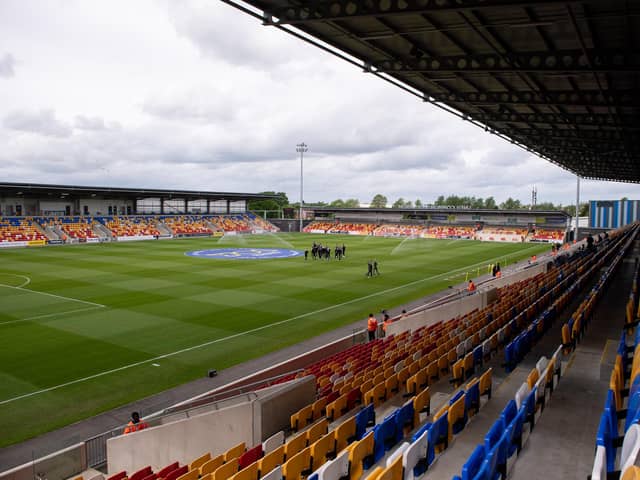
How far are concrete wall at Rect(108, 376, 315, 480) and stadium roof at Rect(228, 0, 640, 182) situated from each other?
7944mm

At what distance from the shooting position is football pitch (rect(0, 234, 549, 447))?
1439 centimetres

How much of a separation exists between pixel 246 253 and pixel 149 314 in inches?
1106

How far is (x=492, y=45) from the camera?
1294 centimetres

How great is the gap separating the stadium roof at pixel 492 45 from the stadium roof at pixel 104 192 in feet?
188

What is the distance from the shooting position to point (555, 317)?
14.8 m

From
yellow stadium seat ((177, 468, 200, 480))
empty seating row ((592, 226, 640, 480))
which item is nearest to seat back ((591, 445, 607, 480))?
empty seating row ((592, 226, 640, 480))

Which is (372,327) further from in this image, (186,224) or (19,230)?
(186,224)

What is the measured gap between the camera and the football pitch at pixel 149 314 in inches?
567

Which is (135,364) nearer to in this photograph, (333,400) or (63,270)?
Result: (333,400)

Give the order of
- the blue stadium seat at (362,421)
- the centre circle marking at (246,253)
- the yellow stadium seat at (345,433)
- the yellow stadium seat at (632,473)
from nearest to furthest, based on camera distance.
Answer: the yellow stadium seat at (632,473) → the yellow stadium seat at (345,433) → the blue stadium seat at (362,421) → the centre circle marking at (246,253)

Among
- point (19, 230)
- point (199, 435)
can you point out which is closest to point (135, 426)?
point (199, 435)

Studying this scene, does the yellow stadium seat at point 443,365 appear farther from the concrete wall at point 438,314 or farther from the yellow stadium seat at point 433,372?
the concrete wall at point 438,314

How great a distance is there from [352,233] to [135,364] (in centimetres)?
7605

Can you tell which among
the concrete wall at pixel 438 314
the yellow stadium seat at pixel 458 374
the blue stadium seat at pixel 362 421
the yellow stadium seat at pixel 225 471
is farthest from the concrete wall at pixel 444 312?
the yellow stadium seat at pixel 225 471
